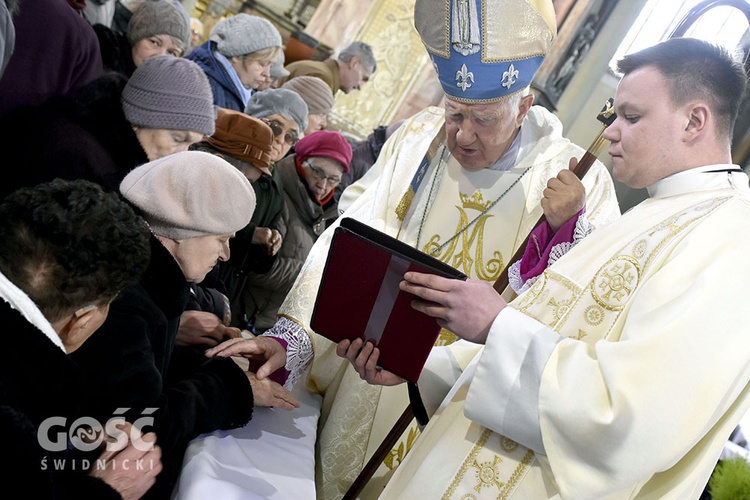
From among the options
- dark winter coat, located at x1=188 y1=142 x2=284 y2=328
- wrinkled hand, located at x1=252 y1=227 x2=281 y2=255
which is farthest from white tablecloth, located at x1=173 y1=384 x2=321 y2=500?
wrinkled hand, located at x1=252 y1=227 x2=281 y2=255

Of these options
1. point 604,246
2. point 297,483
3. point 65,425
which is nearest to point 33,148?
point 65,425

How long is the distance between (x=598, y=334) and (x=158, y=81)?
84.6 inches

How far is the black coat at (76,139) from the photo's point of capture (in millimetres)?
2732

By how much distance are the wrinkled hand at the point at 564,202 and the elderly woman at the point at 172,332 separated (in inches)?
39.8

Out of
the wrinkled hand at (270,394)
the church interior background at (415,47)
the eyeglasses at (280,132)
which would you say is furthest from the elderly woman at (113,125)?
the church interior background at (415,47)

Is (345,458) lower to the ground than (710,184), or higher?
lower

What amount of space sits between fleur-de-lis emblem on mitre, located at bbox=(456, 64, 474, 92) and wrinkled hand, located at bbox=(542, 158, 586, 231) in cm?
52

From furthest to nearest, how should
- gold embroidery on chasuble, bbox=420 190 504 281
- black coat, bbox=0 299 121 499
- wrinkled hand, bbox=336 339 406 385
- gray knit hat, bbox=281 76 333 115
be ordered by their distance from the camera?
gray knit hat, bbox=281 76 333 115
gold embroidery on chasuble, bbox=420 190 504 281
wrinkled hand, bbox=336 339 406 385
black coat, bbox=0 299 121 499

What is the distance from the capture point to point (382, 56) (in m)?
11.3

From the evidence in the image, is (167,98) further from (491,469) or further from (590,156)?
(491,469)

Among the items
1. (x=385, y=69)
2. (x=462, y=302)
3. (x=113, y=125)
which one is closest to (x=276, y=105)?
(x=113, y=125)

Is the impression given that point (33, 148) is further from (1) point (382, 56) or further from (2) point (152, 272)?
(1) point (382, 56)

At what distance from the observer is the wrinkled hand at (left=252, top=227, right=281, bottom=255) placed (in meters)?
4.02

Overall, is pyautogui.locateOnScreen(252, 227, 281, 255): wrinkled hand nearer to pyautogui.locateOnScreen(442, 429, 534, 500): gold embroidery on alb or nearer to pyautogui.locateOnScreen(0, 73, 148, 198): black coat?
pyautogui.locateOnScreen(0, 73, 148, 198): black coat
